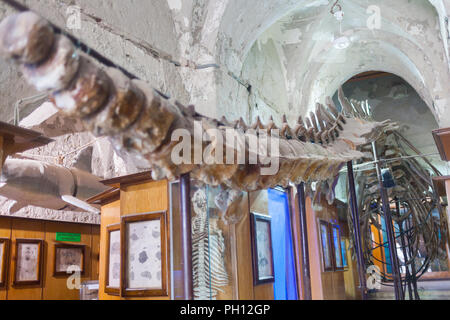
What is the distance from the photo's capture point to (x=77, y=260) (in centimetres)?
712

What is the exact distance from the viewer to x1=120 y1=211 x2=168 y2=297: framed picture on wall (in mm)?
3551

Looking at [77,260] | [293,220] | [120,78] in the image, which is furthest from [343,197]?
[120,78]

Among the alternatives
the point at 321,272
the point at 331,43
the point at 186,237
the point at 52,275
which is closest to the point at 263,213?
the point at 186,237

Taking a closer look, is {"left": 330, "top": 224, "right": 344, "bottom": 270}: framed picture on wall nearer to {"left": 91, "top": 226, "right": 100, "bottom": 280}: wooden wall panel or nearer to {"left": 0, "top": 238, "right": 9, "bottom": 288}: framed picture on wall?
{"left": 91, "top": 226, "right": 100, "bottom": 280}: wooden wall panel

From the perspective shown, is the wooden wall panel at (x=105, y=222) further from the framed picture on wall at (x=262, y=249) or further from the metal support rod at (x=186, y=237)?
the metal support rod at (x=186, y=237)

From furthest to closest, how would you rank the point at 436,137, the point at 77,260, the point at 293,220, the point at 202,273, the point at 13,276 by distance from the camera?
the point at 77,260, the point at 13,276, the point at 436,137, the point at 293,220, the point at 202,273

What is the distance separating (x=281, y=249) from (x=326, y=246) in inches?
103

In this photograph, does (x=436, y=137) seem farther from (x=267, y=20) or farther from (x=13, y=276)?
(x=13, y=276)

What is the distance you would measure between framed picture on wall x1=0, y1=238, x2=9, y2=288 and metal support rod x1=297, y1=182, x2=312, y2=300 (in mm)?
4784

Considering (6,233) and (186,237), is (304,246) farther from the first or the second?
(6,233)

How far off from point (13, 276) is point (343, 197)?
623cm

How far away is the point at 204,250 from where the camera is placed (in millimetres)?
2395

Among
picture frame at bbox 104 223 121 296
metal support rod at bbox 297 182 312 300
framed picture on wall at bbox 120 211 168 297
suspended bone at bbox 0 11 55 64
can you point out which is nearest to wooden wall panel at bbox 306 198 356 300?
metal support rod at bbox 297 182 312 300

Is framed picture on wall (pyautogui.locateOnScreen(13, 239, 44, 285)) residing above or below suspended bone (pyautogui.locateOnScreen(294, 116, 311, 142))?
below
